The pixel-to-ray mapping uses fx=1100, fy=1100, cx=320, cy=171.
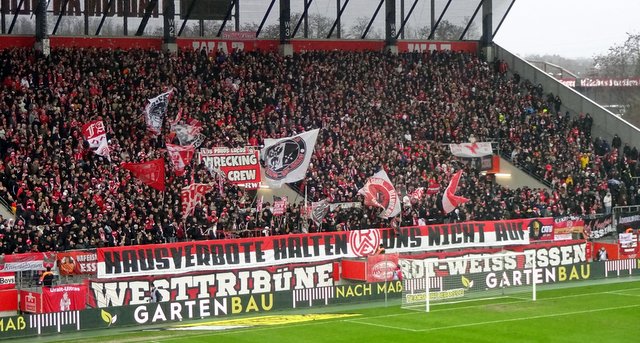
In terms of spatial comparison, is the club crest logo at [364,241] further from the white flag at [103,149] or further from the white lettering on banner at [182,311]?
the white flag at [103,149]

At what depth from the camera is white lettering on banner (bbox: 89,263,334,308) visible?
35844 mm

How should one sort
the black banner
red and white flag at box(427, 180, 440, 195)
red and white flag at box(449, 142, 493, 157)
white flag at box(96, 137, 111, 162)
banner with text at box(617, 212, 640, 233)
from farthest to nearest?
red and white flag at box(449, 142, 493, 157), banner with text at box(617, 212, 640, 233), the black banner, red and white flag at box(427, 180, 440, 195), white flag at box(96, 137, 111, 162)

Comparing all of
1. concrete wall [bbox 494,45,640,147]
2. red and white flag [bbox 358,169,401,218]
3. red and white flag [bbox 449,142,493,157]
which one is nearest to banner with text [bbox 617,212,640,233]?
red and white flag [bbox 449,142,493,157]

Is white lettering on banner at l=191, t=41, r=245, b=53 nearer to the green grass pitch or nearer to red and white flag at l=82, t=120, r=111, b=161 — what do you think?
red and white flag at l=82, t=120, r=111, b=161

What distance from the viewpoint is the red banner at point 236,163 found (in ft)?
141

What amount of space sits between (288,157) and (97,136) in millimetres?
7354

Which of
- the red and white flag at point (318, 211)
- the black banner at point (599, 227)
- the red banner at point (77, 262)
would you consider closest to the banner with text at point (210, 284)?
the red banner at point (77, 262)

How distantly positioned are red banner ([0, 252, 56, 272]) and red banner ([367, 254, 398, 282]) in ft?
38.2

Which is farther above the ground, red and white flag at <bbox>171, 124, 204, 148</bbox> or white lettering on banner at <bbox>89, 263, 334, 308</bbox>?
red and white flag at <bbox>171, 124, 204, 148</bbox>

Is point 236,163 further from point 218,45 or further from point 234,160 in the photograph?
point 218,45

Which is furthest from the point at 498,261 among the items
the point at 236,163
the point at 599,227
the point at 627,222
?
the point at 236,163

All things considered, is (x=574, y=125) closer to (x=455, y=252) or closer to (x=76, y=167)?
(x=455, y=252)

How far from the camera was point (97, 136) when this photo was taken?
4056 centimetres

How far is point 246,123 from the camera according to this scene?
158 feet
